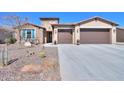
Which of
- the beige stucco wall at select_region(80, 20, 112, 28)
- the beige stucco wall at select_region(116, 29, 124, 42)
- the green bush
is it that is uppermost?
the beige stucco wall at select_region(80, 20, 112, 28)

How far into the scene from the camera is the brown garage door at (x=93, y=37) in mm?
24062

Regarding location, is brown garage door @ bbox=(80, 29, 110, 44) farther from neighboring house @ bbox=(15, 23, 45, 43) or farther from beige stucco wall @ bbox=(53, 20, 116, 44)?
neighboring house @ bbox=(15, 23, 45, 43)

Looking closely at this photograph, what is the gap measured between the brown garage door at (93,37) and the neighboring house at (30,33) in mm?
7156

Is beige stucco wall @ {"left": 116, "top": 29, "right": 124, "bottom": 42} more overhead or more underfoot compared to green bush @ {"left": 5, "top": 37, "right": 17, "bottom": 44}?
more overhead

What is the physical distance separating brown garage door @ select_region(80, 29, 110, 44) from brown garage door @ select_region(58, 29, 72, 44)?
1902mm

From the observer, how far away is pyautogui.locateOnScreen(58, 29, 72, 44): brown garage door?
24812 millimetres

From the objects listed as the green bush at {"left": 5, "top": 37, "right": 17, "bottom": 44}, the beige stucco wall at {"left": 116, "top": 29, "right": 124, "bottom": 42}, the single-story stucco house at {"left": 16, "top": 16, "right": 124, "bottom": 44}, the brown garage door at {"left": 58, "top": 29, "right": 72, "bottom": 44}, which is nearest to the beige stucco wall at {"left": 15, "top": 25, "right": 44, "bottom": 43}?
the green bush at {"left": 5, "top": 37, "right": 17, "bottom": 44}

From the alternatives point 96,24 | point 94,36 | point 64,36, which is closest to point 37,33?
point 64,36
